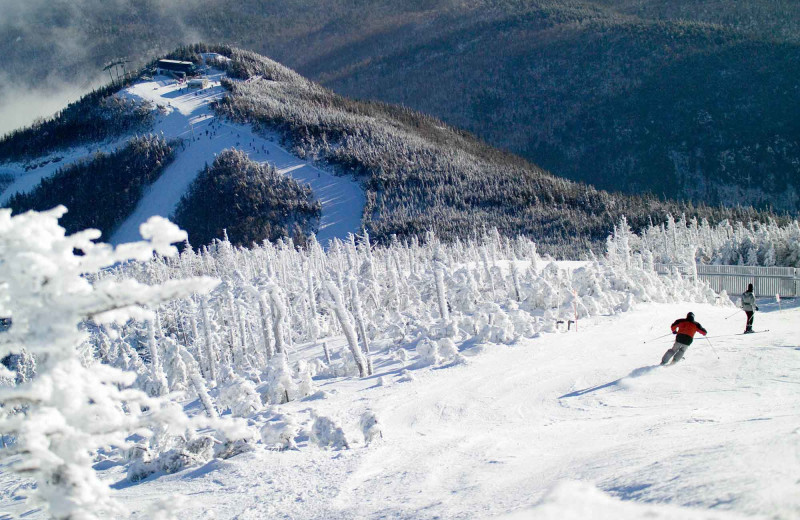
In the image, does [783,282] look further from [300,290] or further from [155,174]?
[155,174]

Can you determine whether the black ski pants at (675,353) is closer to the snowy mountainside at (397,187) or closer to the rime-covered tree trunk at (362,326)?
the rime-covered tree trunk at (362,326)

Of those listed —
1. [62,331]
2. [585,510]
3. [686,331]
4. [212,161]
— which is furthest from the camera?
[212,161]

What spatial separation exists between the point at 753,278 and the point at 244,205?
133 meters

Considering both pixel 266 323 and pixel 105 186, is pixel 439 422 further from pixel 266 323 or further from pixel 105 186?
pixel 105 186

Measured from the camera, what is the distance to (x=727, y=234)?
4082 inches

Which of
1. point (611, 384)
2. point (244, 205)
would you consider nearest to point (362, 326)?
point (611, 384)

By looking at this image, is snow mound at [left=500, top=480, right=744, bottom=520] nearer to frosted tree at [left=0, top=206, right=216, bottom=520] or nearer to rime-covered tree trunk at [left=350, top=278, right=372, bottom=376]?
frosted tree at [left=0, top=206, right=216, bottom=520]

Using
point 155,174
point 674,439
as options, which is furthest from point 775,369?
point 155,174

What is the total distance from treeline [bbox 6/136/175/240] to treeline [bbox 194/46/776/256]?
90.9ft

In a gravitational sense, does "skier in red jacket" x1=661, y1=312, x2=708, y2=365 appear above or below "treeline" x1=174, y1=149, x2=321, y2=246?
below

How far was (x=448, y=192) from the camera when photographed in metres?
160

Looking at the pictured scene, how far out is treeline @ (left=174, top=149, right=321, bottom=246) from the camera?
6319 inches

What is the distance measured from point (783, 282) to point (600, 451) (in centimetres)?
4592

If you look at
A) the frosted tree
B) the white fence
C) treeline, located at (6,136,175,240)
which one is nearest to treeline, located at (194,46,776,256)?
treeline, located at (6,136,175,240)
